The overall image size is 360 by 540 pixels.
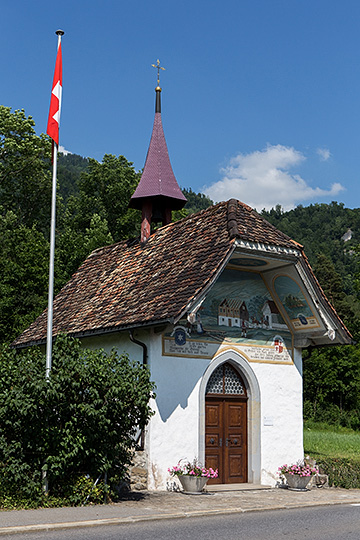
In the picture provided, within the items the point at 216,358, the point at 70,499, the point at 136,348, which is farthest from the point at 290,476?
the point at 70,499

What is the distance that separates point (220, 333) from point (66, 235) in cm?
2301

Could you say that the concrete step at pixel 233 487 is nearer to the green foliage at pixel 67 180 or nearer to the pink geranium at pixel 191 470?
the pink geranium at pixel 191 470

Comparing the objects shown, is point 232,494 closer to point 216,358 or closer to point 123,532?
point 216,358

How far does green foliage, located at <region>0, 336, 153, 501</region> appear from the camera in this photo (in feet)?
42.1

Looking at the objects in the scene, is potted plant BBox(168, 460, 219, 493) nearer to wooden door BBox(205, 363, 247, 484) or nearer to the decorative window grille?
wooden door BBox(205, 363, 247, 484)

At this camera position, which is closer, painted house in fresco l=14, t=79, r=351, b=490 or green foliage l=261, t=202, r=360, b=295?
painted house in fresco l=14, t=79, r=351, b=490

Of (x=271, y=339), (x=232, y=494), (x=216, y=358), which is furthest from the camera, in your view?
(x=271, y=339)

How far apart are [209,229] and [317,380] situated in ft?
148

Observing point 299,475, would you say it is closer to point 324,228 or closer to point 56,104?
point 56,104

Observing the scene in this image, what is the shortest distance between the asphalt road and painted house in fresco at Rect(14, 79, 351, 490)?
3898 millimetres

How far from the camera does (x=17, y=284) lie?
34531mm

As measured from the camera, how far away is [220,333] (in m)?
17.6

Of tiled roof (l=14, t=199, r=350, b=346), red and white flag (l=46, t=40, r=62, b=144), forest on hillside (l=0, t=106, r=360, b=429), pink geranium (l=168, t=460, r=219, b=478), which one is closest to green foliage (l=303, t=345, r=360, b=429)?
forest on hillside (l=0, t=106, r=360, b=429)

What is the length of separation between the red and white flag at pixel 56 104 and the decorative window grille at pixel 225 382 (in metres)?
7.21
